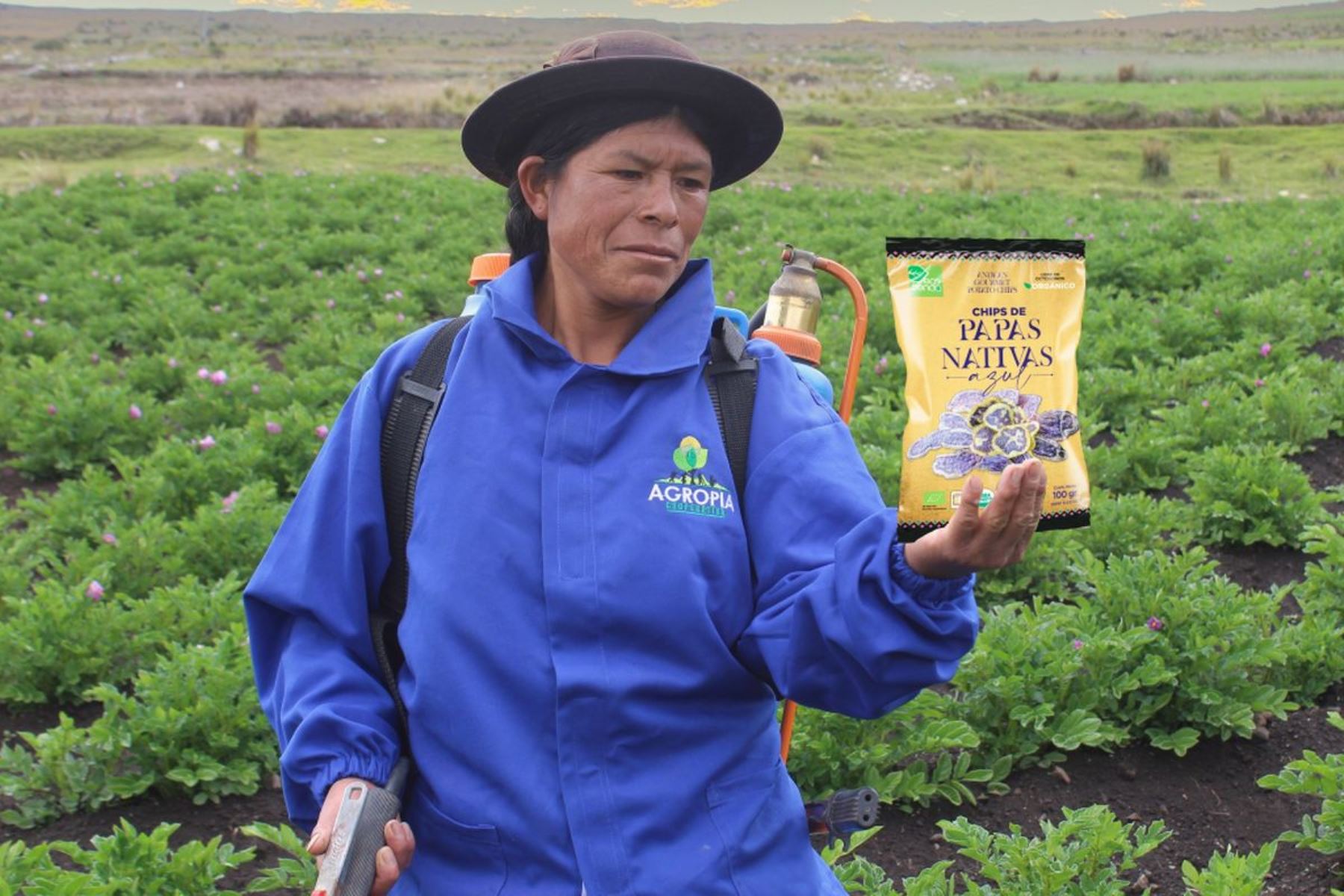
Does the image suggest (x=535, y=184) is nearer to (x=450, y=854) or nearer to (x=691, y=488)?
(x=691, y=488)

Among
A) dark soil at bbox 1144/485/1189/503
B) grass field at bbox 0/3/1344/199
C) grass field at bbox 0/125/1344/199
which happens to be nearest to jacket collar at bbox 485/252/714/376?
grass field at bbox 0/3/1344/199

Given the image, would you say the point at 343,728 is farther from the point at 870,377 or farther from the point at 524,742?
the point at 870,377

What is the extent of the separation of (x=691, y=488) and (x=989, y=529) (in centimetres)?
58

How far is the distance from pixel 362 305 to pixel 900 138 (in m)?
22.1

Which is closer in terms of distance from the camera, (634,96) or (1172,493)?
(634,96)

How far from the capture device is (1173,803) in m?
4.14

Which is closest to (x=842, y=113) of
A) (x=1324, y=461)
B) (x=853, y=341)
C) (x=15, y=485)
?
(x=1324, y=461)

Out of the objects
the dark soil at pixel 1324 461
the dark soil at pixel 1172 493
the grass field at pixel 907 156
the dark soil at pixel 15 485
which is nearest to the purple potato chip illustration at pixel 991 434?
the dark soil at pixel 1172 493

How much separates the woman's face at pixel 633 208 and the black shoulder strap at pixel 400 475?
30cm

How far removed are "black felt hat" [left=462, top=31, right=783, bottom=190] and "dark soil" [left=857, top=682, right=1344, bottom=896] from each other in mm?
2289

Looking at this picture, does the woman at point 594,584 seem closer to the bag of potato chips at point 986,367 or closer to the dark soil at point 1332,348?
the bag of potato chips at point 986,367

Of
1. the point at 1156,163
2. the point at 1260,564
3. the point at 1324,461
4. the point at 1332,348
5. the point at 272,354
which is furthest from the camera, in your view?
the point at 1156,163

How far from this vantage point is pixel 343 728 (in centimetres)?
223

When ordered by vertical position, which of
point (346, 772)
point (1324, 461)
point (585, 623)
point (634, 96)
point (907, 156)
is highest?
point (907, 156)
